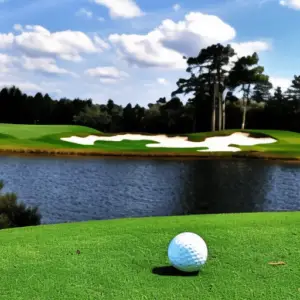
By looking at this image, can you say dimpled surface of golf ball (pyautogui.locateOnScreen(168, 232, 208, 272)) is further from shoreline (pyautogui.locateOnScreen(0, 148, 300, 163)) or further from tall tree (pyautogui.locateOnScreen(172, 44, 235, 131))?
tall tree (pyautogui.locateOnScreen(172, 44, 235, 131))

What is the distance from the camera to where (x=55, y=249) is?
5.11 m

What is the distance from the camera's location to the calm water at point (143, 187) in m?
13.8

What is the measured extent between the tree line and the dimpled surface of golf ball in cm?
4409

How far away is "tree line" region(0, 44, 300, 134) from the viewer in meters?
48.0

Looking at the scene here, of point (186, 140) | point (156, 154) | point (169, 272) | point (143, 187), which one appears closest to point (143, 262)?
point (169, 272)

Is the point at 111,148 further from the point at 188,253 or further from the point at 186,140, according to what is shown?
the point at 188,253

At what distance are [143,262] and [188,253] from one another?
57 centimetres

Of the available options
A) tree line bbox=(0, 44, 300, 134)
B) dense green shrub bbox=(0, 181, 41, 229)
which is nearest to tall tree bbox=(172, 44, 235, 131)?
tree line bbox=(0, 44, 300, 134)

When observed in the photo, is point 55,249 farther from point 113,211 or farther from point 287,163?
point 287,163

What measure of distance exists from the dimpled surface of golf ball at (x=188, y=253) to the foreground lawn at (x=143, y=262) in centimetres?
10

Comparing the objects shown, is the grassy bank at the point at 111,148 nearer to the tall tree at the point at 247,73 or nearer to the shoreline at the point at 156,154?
the shoreline at the point at 156,154

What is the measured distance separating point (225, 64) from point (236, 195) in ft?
113

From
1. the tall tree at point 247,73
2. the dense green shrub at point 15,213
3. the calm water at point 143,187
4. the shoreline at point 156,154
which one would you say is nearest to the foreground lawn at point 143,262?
the dense green shrub at point 15,213

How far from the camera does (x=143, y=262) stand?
180 inches
